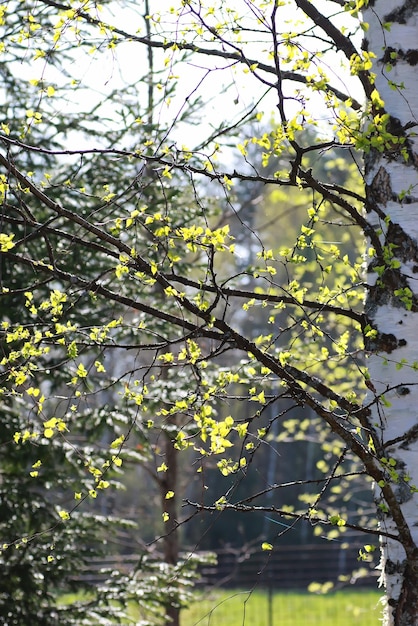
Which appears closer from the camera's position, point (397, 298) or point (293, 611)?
point (397, 298)

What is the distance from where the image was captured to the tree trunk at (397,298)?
2.88 m

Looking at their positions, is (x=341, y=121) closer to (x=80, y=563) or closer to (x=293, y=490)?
(x=80, y=563)

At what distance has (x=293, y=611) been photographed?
15047 millimetres

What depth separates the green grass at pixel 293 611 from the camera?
46.1 ft

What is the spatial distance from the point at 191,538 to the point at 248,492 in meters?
1.83

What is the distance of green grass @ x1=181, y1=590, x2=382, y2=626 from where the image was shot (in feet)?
46.1

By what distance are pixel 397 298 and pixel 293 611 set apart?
1313cm

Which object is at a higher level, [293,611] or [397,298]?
[397,298]

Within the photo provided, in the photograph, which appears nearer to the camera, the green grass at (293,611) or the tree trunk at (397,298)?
the tree trunk at (397,298)

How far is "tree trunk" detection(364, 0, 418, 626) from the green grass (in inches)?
398

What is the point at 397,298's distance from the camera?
9.97ft

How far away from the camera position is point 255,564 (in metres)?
15.9

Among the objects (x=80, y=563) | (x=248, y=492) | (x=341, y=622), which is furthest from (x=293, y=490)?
(x=80, y=563)

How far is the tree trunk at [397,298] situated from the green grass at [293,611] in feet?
33.2
